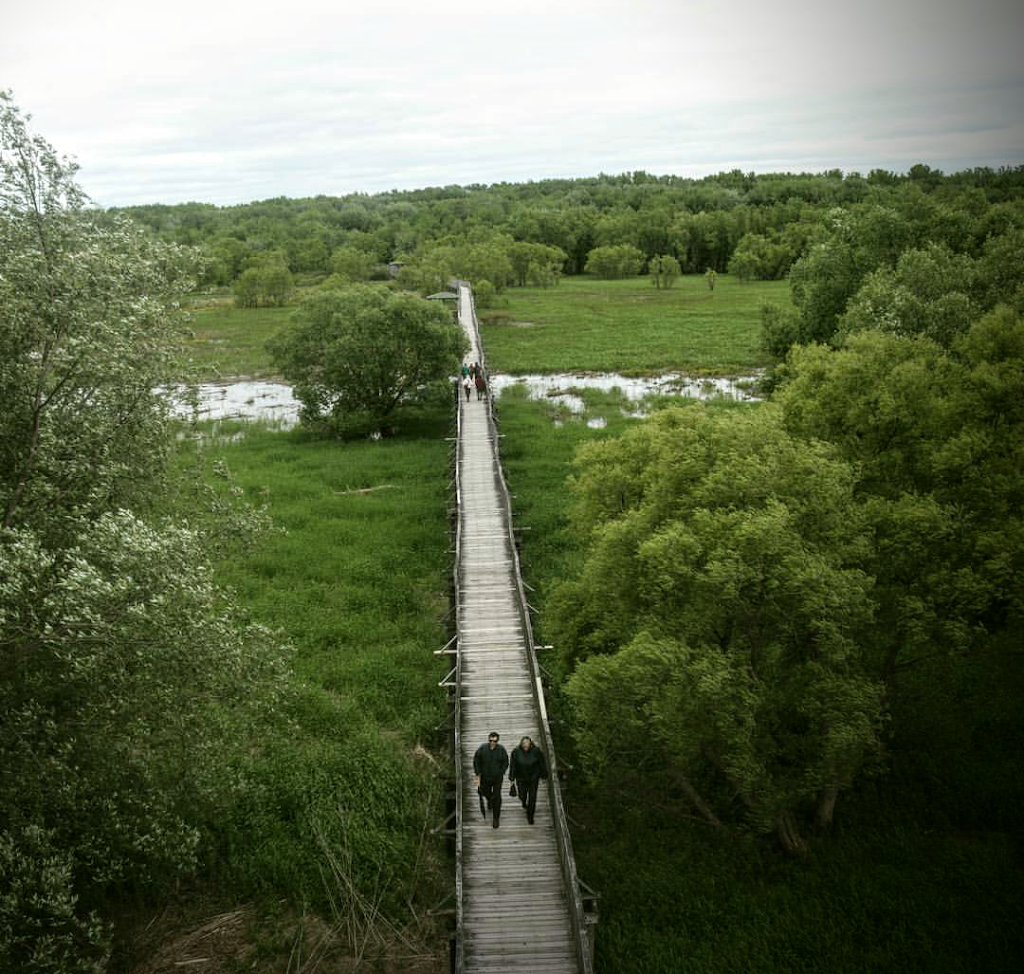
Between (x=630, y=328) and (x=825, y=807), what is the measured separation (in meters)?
64.3

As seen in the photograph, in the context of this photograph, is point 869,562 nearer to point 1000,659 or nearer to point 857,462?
point 857,462

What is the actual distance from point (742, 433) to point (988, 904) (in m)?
9.48

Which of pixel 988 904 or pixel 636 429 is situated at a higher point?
pixel 636 429

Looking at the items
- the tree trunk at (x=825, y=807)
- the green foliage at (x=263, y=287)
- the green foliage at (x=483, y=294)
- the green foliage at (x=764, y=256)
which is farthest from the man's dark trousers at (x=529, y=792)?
the green foliage at (x=764, y=256)

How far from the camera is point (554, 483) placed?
37.0 m

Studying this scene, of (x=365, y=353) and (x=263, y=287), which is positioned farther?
(x=263, y=287)

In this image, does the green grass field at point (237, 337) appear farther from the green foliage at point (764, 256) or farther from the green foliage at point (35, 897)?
the green foliage at point (764, 256)

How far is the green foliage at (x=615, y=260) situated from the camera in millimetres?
116875

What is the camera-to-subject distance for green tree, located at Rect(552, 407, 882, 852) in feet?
48.1

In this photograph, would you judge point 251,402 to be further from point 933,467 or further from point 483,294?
point 933,467

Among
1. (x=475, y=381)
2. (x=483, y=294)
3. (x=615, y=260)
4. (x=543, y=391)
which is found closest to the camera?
(x=475, y=381)

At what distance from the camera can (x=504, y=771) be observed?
52.0 ft

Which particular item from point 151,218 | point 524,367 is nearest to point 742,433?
point 524,367

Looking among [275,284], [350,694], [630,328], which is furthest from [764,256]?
[350,694]
